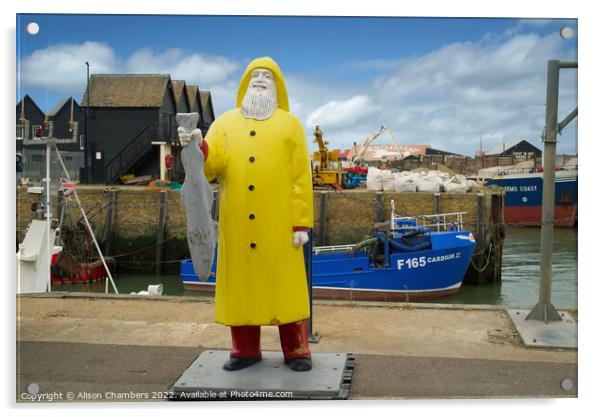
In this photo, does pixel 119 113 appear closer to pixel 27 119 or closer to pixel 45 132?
pixel 45 132

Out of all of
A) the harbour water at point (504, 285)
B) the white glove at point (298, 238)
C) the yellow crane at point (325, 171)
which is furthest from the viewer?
the yellow crane at point (325, 171)

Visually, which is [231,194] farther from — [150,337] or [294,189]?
[150,337]

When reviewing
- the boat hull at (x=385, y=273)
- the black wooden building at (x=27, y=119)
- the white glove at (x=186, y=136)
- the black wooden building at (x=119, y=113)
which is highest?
the black wooden building at (x=119, y=113)

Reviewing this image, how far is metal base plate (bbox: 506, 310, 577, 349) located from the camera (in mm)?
5227

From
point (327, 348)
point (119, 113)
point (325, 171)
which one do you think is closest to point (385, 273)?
point (119, 113)

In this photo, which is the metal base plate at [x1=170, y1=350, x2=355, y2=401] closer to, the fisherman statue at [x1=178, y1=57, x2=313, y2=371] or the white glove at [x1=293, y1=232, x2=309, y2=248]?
the fisherman statue at [x1=178, y1=57, x2=313, y2=371]

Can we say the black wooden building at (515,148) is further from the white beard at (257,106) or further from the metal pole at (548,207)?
the white beard at (257,106)

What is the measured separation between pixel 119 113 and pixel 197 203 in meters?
6.35

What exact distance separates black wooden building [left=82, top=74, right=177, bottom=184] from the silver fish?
2.79m

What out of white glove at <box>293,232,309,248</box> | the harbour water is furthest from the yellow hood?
the harbour water

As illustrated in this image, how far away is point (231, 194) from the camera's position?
13.9ft

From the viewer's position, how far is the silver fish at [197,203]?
12.7 feet

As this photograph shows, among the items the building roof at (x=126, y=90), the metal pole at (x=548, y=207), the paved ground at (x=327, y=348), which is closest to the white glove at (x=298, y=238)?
the paved ground at (x=327, y=348)

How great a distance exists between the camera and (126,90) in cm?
850
